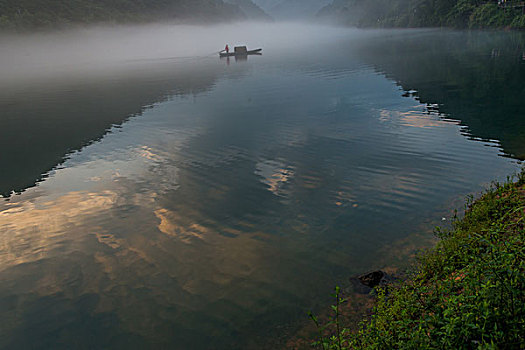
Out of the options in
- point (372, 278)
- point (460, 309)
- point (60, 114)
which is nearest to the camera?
point (460, 309)

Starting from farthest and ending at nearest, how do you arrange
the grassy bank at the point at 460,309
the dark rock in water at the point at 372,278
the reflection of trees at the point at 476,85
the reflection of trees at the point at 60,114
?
1. the reflection of trees at the point at 60,114
2. the reflection of trees at the point at 476,85
3. the dark rock in water at the point at 372,278
4. the grassy bank at the point at 460,309

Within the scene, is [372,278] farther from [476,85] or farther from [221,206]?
[476,85]

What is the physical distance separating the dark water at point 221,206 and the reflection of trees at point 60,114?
363 mm

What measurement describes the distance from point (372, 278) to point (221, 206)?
921 centimetres

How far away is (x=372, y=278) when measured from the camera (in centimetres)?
1227

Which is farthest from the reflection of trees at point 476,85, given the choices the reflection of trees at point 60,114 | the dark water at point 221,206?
the reflection of trees at point 60,114

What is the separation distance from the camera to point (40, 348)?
1124 centimetres

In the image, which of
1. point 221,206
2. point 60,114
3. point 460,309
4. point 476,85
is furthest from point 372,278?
point 60,114

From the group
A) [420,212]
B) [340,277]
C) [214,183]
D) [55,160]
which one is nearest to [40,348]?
[340,277]

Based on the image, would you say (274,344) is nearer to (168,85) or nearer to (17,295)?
(17,295)

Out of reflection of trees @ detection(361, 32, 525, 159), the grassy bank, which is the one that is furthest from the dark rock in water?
reflection of trees @ detection(361, 32, 525, 159)

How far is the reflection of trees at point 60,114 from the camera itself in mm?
28836

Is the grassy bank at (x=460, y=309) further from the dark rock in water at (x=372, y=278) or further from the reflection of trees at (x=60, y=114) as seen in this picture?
Answer: the reflection of trees at (x=60, y=114)

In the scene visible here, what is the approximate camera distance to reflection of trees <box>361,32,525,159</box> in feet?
94.1
